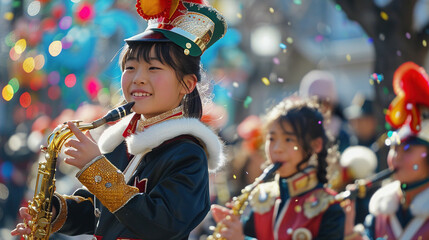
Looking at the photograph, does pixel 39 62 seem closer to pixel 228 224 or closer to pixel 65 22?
pixel 65 22

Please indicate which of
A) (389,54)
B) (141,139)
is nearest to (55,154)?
(141,139)

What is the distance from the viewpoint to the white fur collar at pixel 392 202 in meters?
4.46

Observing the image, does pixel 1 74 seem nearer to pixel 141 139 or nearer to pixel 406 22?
pixel 406 22

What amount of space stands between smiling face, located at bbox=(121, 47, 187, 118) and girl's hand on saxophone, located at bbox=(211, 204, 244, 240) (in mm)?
1107

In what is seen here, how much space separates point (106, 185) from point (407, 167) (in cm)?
286

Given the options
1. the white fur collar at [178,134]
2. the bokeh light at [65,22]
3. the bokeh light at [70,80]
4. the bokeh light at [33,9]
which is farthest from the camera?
the bokeh light at [33,9]

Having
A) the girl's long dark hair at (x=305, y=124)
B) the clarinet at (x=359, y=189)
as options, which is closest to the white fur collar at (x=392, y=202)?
the clarinet at (x=359, y=189)

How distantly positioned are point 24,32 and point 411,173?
8.67 metres

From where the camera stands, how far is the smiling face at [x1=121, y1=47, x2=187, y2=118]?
101 inches

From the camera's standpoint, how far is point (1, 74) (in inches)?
536

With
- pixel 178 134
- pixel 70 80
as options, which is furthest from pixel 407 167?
pixel 70 80

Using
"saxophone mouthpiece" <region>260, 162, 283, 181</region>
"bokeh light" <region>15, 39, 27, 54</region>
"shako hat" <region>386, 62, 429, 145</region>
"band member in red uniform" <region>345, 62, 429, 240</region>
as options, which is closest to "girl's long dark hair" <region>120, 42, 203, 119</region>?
"saxophone mouthpiece" <region>260, 162, 283, 181</region>

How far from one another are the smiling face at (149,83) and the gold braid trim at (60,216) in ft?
1.71

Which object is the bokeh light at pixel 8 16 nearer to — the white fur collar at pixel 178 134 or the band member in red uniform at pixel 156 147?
the band member in red uniform at pixel 156 147
